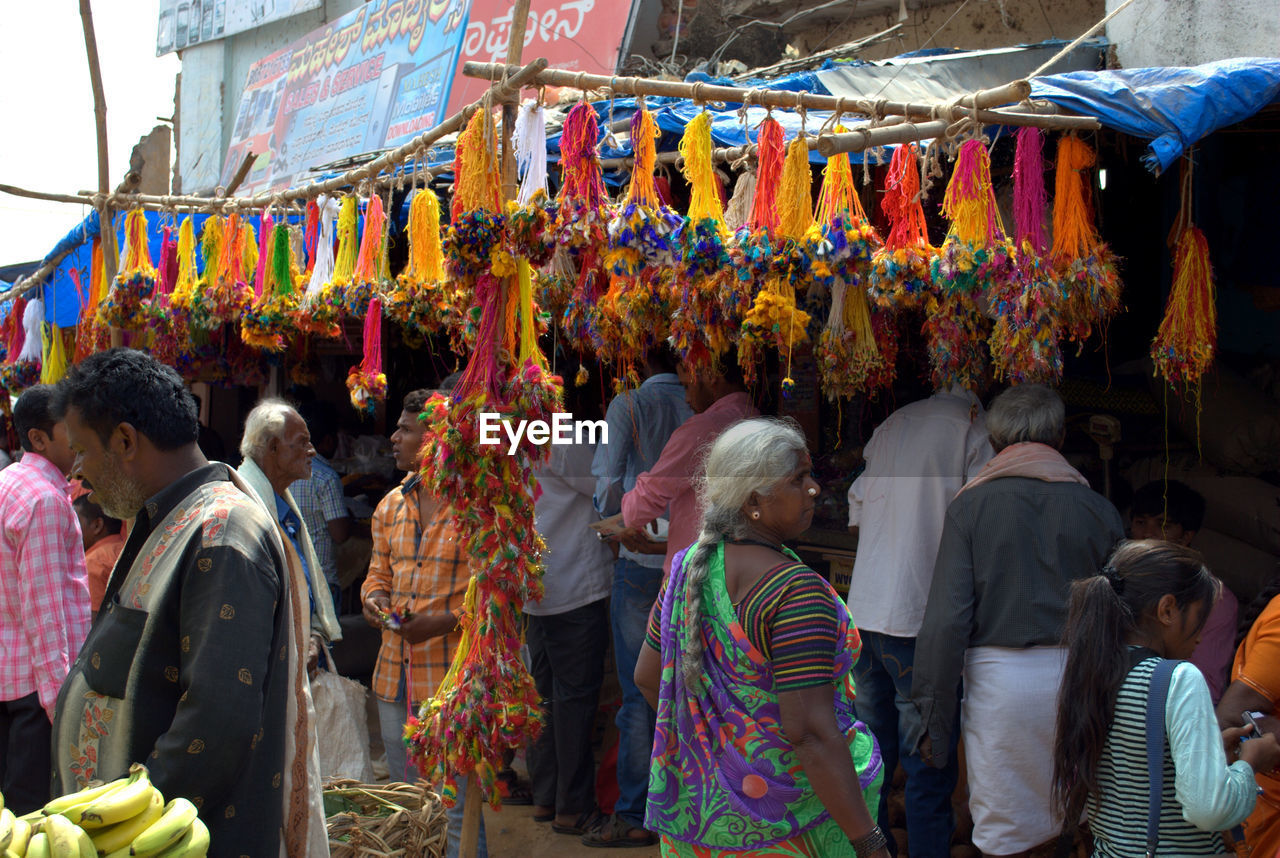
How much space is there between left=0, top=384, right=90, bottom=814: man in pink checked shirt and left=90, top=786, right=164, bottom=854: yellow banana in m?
1.98

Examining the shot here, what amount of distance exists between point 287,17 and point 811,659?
11.5m

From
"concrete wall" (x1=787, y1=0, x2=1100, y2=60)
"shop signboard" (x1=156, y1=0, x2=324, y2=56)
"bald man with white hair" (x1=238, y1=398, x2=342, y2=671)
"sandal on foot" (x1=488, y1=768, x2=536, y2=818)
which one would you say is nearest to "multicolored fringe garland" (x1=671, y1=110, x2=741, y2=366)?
"bald man with white hair" (x1=238, y1=398, x2=342, y2=671)

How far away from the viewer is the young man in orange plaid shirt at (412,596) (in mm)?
3465

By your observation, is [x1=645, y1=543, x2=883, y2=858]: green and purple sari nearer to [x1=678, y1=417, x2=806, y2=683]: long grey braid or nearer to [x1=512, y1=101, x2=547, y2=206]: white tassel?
[x1=678, y1=417, x2=806, y2=683]: long grey braid

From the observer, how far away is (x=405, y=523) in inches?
144

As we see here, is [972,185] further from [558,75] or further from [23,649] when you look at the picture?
[23,649]

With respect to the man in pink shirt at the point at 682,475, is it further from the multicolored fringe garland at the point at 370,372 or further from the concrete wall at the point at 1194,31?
the concrete wall at the point at 1194,31

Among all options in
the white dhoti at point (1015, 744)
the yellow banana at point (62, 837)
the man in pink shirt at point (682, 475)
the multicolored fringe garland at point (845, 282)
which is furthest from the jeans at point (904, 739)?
the yellow banana at point (62, 837)

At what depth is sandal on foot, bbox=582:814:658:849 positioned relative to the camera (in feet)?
13.4

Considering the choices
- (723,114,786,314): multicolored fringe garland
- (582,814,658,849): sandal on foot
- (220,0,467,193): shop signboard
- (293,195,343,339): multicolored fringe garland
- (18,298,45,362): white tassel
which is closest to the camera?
(723,114,786,314): multicolored fringe garland

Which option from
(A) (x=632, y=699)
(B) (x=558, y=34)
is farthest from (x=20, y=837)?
(B) (x=558, y=34)

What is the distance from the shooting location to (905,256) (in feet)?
9.14

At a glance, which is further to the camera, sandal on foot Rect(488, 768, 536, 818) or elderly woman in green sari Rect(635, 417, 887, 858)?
sandal on foot Rect(488, 768, 536, 818)

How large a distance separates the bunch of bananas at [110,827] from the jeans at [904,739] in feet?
7.45
